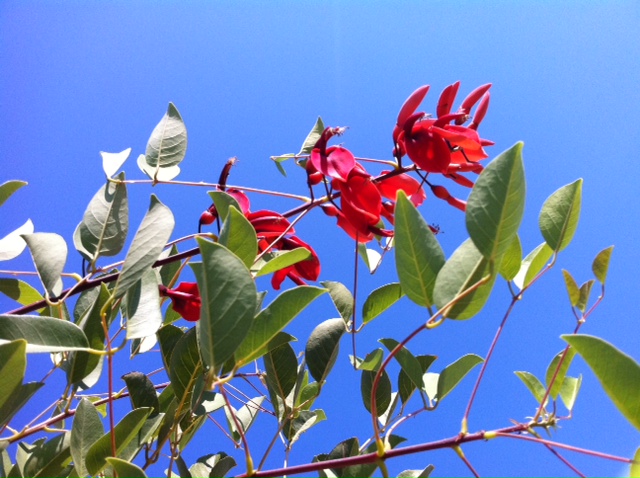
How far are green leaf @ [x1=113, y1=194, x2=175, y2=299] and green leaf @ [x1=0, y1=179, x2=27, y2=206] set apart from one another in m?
0.33

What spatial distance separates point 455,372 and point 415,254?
0.30 metres

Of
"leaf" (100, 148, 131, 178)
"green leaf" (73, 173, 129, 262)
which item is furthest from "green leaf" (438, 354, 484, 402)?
"leaf" (100, 148, 131, 178)

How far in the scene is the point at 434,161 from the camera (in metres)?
0.83

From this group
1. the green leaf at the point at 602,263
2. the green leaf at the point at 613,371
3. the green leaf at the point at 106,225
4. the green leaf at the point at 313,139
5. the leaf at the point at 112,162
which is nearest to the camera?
the green leaf at the point at 613,371

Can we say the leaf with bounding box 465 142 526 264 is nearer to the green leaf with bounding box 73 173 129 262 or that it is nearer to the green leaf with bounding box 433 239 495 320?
the green leaf with bounding box 433 239 495 320

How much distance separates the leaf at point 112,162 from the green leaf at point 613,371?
0.76 metres

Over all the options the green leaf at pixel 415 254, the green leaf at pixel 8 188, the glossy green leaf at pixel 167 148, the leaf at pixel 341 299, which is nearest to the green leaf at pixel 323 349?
the leaf at pixel 341 299

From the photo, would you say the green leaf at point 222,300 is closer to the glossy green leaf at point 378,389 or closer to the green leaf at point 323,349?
the green leaf at point 323,349

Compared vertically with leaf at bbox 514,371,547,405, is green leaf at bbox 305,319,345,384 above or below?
above

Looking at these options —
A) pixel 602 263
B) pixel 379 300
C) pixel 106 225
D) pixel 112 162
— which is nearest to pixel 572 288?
pixel 602 263

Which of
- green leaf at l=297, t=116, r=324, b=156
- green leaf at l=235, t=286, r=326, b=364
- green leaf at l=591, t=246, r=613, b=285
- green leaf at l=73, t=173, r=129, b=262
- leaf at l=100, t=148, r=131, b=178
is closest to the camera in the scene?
green leaf at l=235, t=286, r=326, b=364

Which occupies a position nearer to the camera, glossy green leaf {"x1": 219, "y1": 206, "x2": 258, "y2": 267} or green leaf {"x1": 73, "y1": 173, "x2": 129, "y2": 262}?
glossy green leaf {"x1": 219, "y1": 206, "x2": 258, "y2": 267}

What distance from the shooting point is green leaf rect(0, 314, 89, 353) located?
556 mm

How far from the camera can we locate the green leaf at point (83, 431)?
2.32 ft
